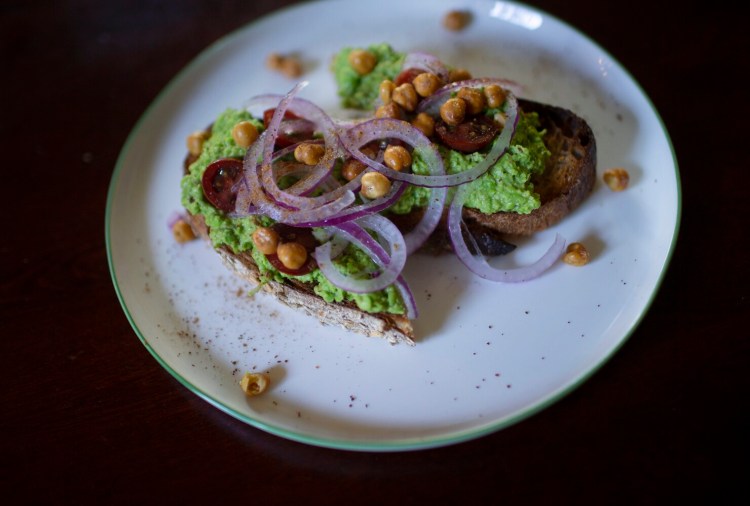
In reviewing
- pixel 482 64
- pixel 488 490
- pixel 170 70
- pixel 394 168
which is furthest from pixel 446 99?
pixel 170 70

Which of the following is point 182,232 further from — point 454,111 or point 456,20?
point 456,20

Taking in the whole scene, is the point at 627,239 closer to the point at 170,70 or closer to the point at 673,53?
the point at 673,53

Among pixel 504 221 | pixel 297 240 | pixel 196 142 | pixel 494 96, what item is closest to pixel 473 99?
pixel 494 96

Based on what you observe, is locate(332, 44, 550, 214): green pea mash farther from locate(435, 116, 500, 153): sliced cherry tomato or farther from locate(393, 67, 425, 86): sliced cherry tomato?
locate(393, 67, 425, 86): sliced cherry tomato

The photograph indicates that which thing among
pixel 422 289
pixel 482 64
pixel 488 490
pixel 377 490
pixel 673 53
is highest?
pixel 673 53

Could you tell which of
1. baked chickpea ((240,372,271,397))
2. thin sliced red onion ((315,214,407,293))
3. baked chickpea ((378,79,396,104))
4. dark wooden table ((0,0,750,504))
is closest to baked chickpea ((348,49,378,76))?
baked chickpea ((378,79,396,104))

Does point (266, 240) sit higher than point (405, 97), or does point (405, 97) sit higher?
point (405, 97)
